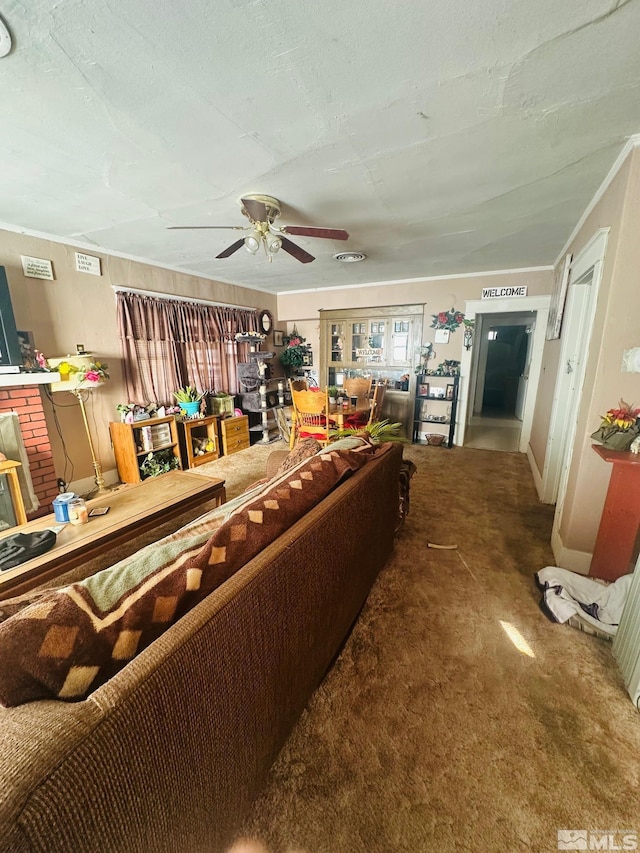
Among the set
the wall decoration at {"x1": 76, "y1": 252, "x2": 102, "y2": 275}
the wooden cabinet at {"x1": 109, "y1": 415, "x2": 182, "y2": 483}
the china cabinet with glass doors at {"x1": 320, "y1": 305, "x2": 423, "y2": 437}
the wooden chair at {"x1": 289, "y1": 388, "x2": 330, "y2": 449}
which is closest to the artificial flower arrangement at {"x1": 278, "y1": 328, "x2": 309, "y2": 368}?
the china cabinet with glass doors at {"x1": 320, "y1": 305, "x2": 423, "y2": 437}

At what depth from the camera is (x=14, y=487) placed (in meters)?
2.30

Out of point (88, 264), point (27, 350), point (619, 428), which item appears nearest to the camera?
point (619, 428)

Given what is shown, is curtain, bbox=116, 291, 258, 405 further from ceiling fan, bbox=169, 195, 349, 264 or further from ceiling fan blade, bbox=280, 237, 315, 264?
ceiling fan blade, bbox=280, 237, 315, 264

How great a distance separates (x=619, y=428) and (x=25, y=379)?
3.78 meters

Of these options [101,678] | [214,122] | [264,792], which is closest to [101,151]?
[214,122]

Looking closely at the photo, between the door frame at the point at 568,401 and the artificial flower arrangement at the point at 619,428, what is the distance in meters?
0.37

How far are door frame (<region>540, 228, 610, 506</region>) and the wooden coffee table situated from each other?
241cm

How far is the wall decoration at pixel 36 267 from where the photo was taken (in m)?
2.65

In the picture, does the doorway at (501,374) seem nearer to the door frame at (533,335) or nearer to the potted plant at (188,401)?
the door frame at (533,335)

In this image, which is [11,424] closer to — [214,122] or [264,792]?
[214,122]

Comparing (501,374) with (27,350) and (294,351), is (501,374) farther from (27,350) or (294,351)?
(27,350)

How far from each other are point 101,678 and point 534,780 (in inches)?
52.4

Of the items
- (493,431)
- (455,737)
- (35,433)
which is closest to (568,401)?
(455,737)

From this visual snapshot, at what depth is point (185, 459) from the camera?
12.6ft
